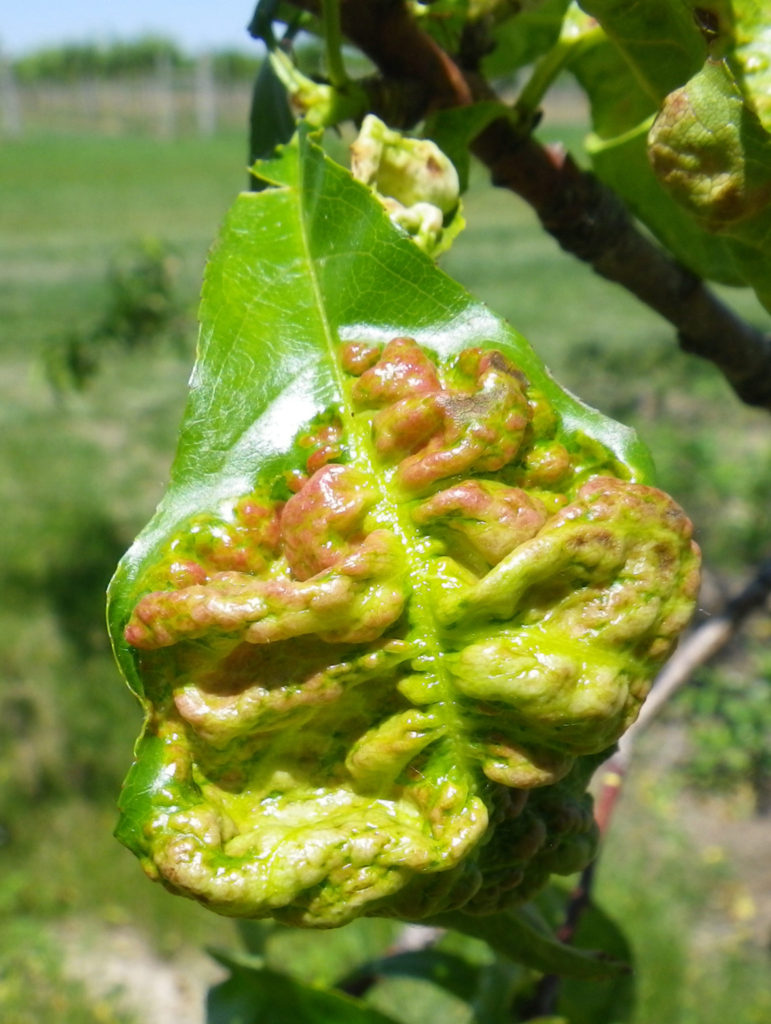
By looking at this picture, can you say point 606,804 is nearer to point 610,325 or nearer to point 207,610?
point 207,610

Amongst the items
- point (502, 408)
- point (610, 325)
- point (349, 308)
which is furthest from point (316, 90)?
point (610, 325)

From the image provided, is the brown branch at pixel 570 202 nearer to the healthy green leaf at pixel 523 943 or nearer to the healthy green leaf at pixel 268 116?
the healthy green leaf at pixel 268 116

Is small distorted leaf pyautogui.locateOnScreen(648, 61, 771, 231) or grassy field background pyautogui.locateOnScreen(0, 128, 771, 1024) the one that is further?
grassy field background pyautogui.locateOnScreen(0, 128, 771, 1024)

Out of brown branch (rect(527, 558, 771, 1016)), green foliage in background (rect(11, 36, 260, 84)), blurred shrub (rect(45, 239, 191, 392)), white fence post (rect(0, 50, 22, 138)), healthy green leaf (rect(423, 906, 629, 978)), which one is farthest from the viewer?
green foliage in background (rect(11, 36, 260, 84))

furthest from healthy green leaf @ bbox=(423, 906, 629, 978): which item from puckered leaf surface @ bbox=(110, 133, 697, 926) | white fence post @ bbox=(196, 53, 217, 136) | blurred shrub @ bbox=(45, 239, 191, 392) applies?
white fence post @ bbox=(196, 53, 217, 136)

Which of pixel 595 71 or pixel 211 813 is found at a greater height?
pixel 595 71

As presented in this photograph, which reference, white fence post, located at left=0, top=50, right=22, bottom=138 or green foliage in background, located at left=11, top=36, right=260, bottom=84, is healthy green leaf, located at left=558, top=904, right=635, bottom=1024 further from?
green foliage in background, located at left=11, top=36, right=260, bottom=84

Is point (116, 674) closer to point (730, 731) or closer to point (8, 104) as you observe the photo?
point (730, 731)
